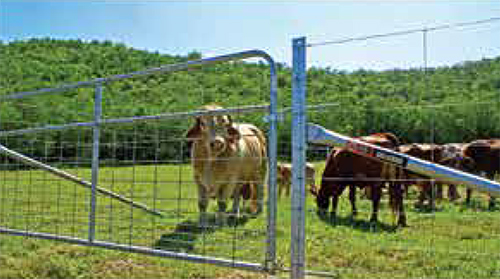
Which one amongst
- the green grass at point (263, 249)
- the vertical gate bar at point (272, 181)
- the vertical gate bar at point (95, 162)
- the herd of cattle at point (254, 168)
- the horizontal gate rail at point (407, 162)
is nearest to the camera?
the horizontal gate rail at point (407, 162)

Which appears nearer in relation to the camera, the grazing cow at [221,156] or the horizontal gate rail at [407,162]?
the horizontal gate rail at [407,162]

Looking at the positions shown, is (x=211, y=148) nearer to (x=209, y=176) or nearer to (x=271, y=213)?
(x=209, y=176)

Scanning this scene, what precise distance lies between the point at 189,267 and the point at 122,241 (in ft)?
4.42

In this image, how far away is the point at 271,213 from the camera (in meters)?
3.70

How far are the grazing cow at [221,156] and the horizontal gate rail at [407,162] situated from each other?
37.7 inches

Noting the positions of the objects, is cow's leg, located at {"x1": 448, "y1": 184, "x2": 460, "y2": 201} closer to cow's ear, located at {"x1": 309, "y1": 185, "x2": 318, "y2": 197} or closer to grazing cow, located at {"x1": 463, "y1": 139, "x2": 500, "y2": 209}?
grazing cow, located at {"x1": 463, "y1": 139, "x2": 500, "y2": 209}

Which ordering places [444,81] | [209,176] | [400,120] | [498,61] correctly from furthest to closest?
[209,176] → [400,120] → [444,81] → [498,61]

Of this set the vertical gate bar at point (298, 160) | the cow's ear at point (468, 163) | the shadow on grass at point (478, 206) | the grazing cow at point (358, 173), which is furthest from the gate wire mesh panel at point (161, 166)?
the cow's ear at point (468, 163)

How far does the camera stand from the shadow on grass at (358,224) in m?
6.27

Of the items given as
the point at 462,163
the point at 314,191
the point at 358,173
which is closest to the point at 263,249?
the point at 358,173

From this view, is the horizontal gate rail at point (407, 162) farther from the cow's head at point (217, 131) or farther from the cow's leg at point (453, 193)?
the cow's leg at point (453, 193)

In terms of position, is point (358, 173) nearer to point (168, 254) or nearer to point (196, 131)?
point (196, 131)

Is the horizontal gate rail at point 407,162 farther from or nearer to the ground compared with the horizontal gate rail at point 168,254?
farther from the ground

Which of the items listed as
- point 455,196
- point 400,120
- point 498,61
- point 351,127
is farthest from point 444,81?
point 455,196
